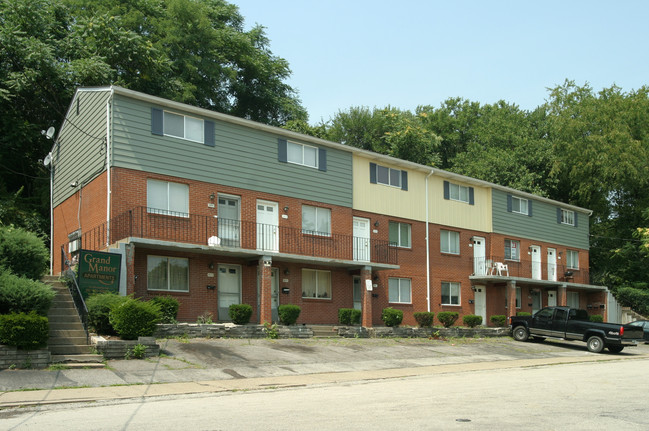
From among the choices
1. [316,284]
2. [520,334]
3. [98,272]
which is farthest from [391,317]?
[98,272]

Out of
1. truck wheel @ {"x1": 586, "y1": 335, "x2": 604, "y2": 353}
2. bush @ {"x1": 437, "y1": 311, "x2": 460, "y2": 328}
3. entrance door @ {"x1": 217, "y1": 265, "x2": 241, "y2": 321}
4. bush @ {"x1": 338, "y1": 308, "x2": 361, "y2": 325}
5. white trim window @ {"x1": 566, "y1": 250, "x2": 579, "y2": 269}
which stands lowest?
truck wheel @ {"x1": 586, "y1": 335, "x2": 604, "y2": 353}

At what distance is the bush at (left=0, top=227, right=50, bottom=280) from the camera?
17469 mm

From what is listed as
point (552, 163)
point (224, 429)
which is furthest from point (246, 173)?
point (552, 163)

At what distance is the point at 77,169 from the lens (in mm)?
25594

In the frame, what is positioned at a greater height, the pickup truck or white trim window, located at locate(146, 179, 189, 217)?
white trim window, located at locate(146, 179, 189, 217)

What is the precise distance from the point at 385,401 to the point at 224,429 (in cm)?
392

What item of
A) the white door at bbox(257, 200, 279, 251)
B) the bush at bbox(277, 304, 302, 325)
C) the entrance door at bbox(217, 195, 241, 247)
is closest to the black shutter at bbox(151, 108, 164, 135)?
the entrance door at bbox(217, 195, 241, 247)

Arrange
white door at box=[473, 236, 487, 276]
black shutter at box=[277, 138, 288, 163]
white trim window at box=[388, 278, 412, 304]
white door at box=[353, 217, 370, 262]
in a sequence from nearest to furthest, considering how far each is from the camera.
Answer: black shutter at box=[277, 138, 288, 163] < white door at box=[353, 217, 370, 262] < white trim window at box=[388, 278, 412, 304] < white door at box=[473, 236, 487, 276]

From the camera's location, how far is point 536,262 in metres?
39.2

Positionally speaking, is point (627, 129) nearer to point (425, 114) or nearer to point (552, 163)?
point (552, 163)

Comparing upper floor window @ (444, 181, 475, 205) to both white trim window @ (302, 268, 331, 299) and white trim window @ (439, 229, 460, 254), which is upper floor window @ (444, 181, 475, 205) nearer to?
white trim window @ (439, 229, 460, 254)

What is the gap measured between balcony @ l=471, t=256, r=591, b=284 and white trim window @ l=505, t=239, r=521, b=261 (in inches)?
12.9

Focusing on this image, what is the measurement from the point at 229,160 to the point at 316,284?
6.55m

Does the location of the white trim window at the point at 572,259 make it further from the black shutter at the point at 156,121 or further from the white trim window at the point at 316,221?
the black shutter at the point at 156,121
